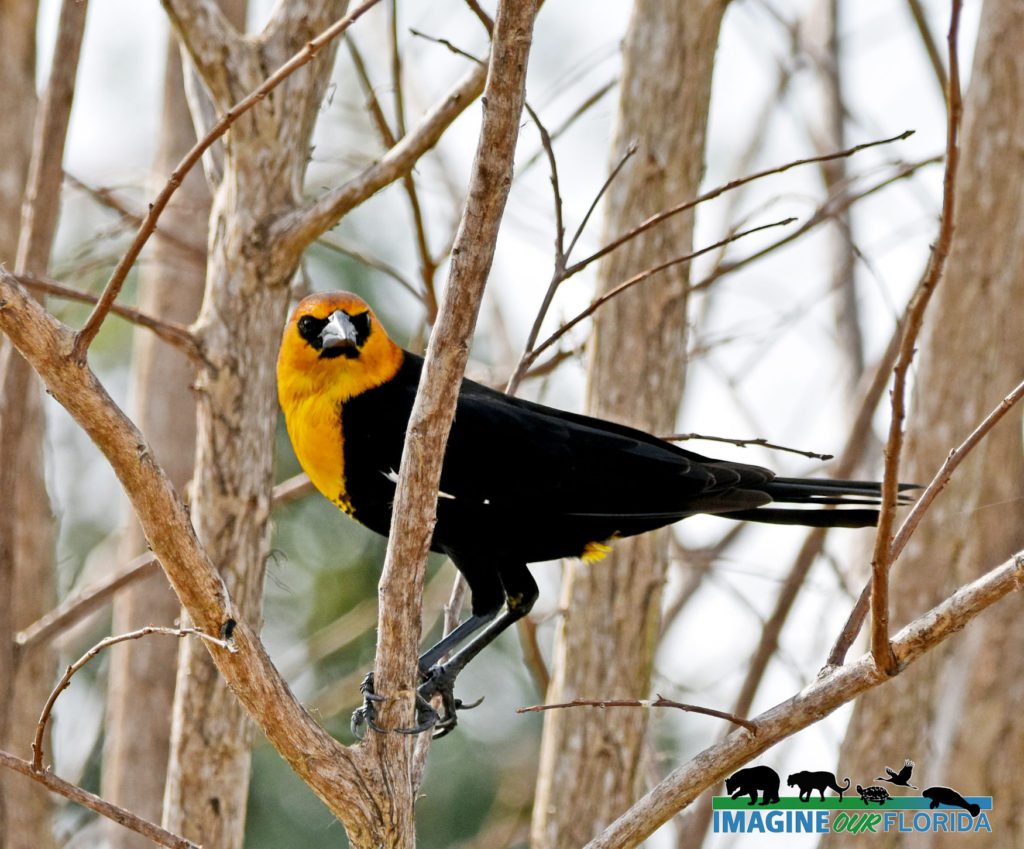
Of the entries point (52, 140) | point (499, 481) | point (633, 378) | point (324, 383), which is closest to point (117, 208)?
point (52, 140)

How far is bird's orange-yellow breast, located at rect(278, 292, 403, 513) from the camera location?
132 inches

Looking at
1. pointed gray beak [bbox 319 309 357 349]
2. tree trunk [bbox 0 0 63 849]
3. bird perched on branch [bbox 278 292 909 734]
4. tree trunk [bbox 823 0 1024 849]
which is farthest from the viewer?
tree trunk [bbox 823 0 1024 849]

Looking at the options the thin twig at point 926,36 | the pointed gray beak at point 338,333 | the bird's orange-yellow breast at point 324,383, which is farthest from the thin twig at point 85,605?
the thin twig at point 926,36

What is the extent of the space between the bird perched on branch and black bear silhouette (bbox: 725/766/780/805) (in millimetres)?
662

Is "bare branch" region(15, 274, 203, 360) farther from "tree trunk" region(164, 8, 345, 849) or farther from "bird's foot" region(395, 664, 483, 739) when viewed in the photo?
"bird's foot" region(395, 664, 483, 739)

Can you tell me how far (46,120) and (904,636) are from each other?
118 inches

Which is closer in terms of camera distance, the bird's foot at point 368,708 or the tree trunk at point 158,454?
the bird's foot at point 368,708

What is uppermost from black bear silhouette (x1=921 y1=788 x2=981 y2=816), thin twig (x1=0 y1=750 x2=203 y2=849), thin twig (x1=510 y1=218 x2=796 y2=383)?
thin twig (x1=510 y1=218 x2=796 y2=383)

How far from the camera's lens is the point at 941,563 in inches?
171

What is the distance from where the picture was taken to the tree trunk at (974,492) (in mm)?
4312

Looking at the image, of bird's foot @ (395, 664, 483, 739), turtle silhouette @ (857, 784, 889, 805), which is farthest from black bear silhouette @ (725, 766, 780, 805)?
bird's foot @ (395, 664, 483, 739)

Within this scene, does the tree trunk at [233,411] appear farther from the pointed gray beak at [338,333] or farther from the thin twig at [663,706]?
the thin twig at [663,706]

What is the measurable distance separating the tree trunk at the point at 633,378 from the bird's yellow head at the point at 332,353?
97 cm

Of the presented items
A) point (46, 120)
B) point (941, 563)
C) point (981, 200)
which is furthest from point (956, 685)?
point (46, 120)
